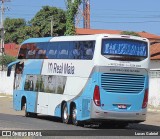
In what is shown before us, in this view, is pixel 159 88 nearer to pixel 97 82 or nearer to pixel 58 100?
pixel 58 100

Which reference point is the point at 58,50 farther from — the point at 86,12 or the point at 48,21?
the point at 86,12

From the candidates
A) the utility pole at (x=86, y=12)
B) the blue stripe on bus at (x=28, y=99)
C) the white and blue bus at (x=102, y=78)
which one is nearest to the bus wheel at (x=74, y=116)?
the white and blue bus at (x=102, y=78)

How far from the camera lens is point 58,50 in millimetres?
23656

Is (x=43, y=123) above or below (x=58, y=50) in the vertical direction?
below

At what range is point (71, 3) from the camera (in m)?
49.4

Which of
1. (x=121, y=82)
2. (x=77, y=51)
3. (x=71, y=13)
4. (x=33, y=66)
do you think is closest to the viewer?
(x=121, y=82)

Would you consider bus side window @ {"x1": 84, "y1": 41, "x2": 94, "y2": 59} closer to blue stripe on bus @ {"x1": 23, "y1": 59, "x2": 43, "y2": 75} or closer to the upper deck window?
the upper deck window

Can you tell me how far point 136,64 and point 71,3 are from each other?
29330mm

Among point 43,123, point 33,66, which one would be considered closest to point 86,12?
point 33,66

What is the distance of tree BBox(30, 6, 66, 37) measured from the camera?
3509 inches

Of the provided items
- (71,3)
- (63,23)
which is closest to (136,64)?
(71,3)

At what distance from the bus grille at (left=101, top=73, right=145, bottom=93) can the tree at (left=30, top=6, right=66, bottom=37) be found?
6680cm

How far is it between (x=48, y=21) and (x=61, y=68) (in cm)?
6852

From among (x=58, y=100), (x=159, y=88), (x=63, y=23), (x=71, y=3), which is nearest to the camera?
(x=58, y=100)
